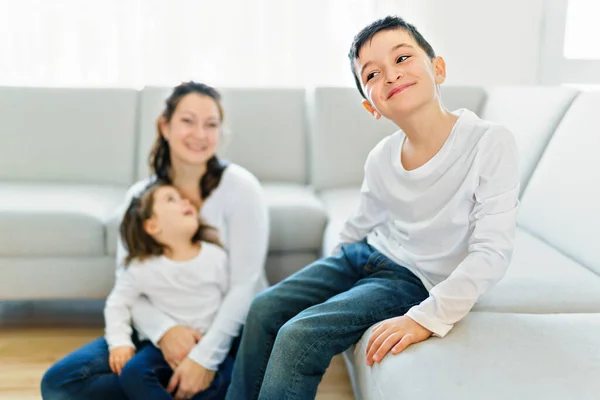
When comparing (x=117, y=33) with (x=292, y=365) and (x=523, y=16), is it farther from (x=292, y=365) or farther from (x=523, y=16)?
(x=292, y=365)

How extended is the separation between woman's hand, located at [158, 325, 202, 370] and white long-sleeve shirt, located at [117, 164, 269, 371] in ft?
0.05

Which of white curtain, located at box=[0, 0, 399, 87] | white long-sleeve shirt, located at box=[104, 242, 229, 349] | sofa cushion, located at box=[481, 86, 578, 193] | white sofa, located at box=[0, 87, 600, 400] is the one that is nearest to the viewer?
white sofa, located at box=[0, 87, 600, 400]

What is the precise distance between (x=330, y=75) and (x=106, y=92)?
4.01 feet

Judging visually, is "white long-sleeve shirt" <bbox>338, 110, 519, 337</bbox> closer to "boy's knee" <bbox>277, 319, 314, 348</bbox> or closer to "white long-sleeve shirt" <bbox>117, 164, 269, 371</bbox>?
"boy's knee" <bbox>277, 319, 314, 348</bbox>

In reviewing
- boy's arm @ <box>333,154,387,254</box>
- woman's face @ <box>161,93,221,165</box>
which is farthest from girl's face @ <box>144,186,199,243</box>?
boy's arm @ <box>333,154,387,254</box>

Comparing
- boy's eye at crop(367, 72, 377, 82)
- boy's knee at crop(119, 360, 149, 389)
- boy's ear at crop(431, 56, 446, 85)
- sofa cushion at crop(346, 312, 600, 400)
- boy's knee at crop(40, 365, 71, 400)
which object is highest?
boy's ear at crop(431, 56, 446, 85)

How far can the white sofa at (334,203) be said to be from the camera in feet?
3.38

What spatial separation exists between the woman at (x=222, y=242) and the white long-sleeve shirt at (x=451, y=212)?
0.37 m

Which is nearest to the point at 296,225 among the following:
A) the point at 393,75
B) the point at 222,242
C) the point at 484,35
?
the point at 222,242

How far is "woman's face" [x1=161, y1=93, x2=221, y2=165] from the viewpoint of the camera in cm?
167

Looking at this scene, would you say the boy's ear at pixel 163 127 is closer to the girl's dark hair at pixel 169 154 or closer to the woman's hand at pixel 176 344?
the girl's dark hair at pixel 169 154

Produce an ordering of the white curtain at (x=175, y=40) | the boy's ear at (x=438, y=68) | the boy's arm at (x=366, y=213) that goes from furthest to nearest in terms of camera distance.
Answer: the white curtain at (x=175, y=40) < the boy's arm at (x=366, y=213) < the boy's ear at (x=438, y=68)

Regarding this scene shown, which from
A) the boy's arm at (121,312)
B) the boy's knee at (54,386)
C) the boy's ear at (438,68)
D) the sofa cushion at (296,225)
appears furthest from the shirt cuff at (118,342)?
the boy's ear at (438,68)

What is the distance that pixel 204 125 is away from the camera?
1675 millimetres
